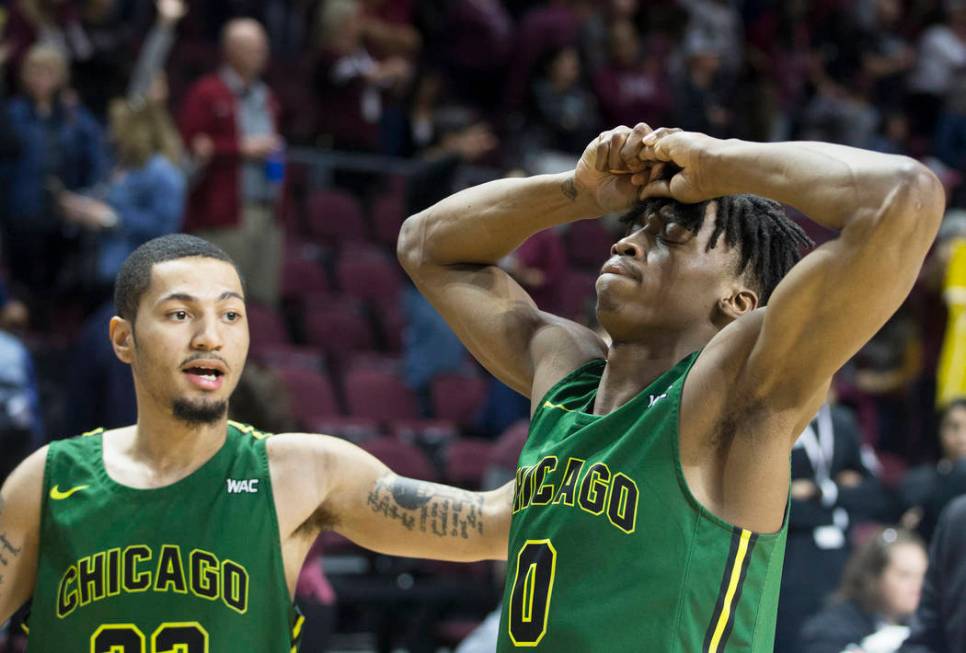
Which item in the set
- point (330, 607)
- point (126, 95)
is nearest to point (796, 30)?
point (126, 95)

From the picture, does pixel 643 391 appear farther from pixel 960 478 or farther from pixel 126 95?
pixel 126 95

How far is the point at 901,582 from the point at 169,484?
3609 millimetres

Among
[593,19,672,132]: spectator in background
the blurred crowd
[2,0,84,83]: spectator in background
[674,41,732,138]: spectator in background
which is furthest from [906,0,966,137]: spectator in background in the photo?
[2,0,84,83]: spectator in background

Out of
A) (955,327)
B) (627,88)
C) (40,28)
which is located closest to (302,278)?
(40,28)

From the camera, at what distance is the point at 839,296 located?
266cm

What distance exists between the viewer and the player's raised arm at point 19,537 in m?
3.37

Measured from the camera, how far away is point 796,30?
1396cm

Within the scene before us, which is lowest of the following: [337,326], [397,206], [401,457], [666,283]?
[666,283]

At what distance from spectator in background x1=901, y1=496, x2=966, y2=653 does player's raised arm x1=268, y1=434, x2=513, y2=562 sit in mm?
1582

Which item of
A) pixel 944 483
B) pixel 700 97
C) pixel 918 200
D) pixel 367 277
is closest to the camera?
pixel 918 200

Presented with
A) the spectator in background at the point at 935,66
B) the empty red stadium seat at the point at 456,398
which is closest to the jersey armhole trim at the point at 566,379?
the empty red stadium seat at the point at 456,398

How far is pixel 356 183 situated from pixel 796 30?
16.7ft

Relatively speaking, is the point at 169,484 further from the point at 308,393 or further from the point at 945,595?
the point at 308,393

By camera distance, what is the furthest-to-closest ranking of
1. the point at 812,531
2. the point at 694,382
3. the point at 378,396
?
the point at 378,396
the point at 812,531
the point at 694,382
